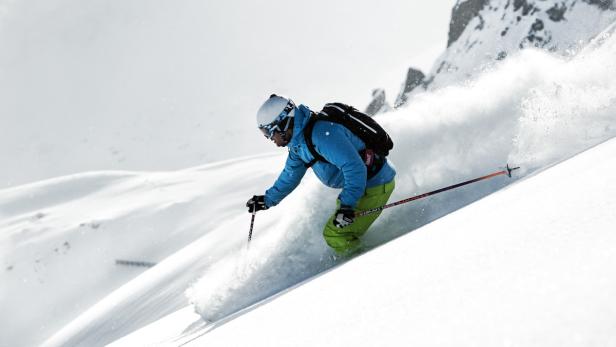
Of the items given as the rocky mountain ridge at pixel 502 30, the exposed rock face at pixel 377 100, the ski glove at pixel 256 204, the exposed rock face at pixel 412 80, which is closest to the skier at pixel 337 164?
the ski glove at pixel 256 204

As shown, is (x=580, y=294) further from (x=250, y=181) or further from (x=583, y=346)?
(x=250, y=181)

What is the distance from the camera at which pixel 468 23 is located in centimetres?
11894

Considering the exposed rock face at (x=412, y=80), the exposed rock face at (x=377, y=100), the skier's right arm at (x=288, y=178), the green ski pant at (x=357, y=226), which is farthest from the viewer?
the exposed rock face at (x=412, y=80)

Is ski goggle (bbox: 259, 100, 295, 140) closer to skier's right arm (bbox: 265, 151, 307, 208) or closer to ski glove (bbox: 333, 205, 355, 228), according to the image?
skier's right arm (bbox: 265, 151, 307, 208)

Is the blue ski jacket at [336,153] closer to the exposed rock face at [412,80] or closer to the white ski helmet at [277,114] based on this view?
the white ski helmet at [277,114]

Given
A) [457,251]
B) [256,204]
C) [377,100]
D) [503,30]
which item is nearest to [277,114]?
[256,204]

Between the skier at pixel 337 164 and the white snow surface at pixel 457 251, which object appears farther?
the skier at pixel 337 164

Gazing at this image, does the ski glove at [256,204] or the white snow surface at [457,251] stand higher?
the ski glove at [256,204]

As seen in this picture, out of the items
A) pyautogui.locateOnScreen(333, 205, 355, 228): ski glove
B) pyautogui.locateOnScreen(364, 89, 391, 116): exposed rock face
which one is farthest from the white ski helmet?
pyautogui.locateOnScreen(364, 89, 391, 116): exposed rock face

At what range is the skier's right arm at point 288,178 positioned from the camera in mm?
5777

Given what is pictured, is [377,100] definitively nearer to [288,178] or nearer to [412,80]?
[412,80]

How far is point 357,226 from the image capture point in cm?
557

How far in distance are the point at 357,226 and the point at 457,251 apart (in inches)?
133

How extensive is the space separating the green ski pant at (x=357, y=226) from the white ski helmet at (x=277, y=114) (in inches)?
38.5
